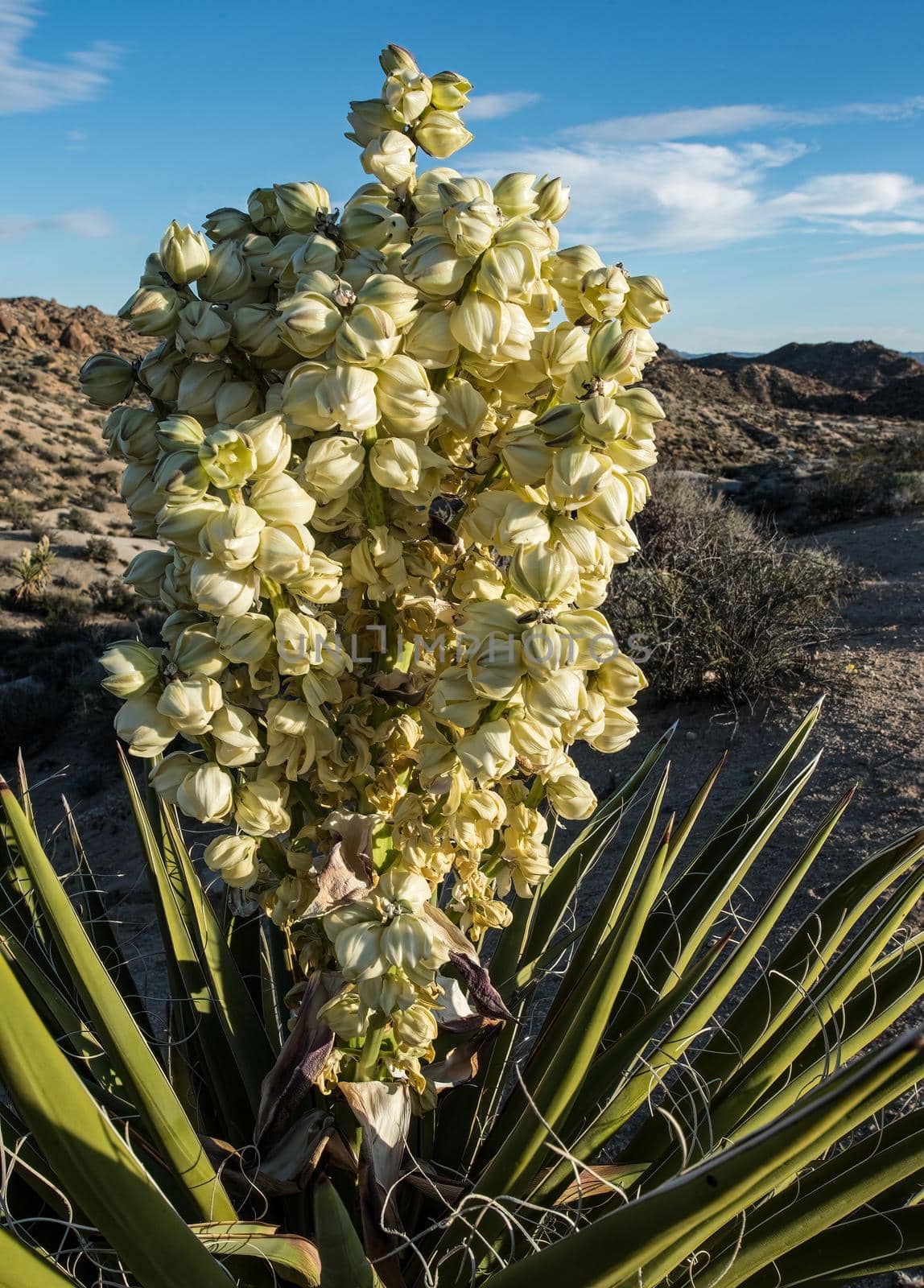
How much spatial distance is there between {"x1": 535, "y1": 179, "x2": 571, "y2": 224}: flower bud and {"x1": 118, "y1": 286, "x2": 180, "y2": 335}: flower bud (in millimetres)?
393

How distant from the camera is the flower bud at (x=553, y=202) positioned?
94 cm

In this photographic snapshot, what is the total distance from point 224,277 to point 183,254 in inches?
1.7

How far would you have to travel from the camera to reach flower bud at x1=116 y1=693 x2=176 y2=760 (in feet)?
2.84

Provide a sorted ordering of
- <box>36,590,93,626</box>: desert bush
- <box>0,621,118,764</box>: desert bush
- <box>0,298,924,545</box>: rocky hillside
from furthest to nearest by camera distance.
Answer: <box>0,298,924,545</box>: rocky hillside
<box>36,590,93,626</box>: desert bush
<box>0,621,118,764</box>: desert bush

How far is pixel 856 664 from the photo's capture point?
465 cm

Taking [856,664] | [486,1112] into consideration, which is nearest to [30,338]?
[856,664]

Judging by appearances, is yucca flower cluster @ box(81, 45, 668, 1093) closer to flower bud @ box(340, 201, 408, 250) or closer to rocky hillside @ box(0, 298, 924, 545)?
flower bud @ box(340, 201, 408, 250)

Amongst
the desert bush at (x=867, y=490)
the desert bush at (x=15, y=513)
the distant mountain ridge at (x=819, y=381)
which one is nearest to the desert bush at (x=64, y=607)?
the desert bush at (x=15, y=513)

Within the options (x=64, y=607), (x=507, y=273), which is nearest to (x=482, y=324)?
(x=507, y=273)

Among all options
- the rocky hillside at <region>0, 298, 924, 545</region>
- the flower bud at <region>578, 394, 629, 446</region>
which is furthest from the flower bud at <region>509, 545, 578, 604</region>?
the rocky hillside at <region>0, 298, 924, 545</region>

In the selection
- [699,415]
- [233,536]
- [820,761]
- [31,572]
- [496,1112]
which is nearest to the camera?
[233,536]

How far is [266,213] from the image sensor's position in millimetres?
966

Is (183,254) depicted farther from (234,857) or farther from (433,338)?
(234,857)

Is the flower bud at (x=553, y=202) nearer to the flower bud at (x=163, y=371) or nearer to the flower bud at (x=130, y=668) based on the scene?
the flower bud at (x=163, y=371)
